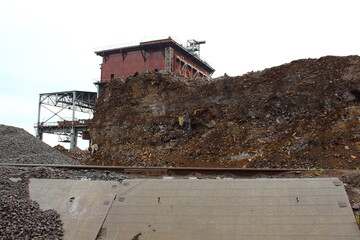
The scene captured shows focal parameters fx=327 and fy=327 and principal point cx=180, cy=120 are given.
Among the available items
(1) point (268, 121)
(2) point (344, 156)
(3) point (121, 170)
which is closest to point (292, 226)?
(3) point (121, 170)

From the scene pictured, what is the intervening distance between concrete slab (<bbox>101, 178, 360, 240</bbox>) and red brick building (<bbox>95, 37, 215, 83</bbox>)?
95.5 ft

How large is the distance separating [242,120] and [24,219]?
13.0 metres

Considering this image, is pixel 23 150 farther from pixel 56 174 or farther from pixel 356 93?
pixel 356 93

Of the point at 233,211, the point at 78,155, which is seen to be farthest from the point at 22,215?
the point at 78,155

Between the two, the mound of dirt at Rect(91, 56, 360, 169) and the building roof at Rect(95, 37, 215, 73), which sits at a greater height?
the building roof at Rect(95, 37, 215, 73)

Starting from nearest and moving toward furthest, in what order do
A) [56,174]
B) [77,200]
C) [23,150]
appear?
[77,200]
[56,174]
[23,150]

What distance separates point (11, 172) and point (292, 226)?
245 inches

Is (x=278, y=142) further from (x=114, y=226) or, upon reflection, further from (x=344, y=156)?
(x=114, y=226)

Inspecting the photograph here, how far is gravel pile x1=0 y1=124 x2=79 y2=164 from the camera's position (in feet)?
48.4

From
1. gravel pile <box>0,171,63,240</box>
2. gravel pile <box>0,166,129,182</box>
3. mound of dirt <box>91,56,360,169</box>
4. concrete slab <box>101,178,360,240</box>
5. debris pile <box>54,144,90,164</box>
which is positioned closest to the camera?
concrete slab <box>101,178,360,240</box>

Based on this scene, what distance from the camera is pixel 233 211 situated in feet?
18.4

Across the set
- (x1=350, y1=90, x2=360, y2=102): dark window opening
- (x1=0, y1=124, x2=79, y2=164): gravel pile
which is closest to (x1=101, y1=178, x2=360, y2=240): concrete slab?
(x1=0, y1=124, x2=79, y2=164): gravel pile

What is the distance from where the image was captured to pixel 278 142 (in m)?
14.9

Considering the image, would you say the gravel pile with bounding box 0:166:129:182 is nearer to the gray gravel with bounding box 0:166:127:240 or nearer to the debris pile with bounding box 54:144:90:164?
the gray gravel with bounding box 0:166:127:240
